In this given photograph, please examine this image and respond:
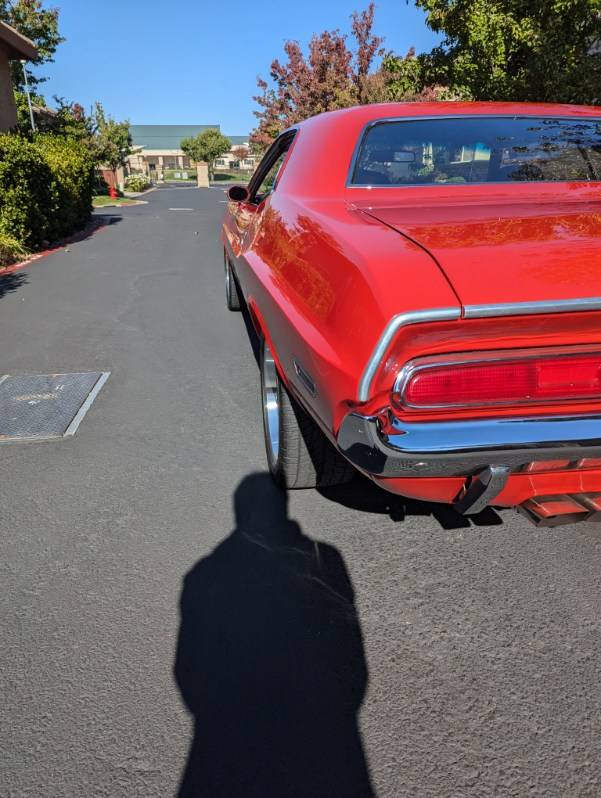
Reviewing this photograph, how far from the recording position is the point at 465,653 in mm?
2074

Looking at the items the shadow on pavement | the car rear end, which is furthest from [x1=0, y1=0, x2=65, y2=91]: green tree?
the car rear end

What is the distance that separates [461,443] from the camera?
1.67 metres

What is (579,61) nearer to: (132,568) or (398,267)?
(398,267)

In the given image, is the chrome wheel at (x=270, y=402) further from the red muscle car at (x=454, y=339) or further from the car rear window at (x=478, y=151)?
the car rear window at (x=478, y=151)

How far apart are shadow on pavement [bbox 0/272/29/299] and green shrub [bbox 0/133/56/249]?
1.64 metres

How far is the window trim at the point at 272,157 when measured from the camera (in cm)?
371

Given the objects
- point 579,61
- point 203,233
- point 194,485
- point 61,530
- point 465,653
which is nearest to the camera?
point 465,653

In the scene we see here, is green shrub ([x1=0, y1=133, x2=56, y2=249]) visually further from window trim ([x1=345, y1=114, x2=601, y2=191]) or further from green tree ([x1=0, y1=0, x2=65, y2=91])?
green tree ([x1=0, y1=0, x2=65, y2=91])

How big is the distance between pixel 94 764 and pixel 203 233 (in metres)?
14.5

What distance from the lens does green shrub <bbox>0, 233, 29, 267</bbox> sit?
381 inches

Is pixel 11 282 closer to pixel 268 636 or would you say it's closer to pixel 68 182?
pixel 68 182

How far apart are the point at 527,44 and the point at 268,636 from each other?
30.8 ft

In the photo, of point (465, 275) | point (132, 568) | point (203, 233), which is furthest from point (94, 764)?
point (203, 233)

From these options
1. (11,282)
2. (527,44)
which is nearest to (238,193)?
(11,282)
